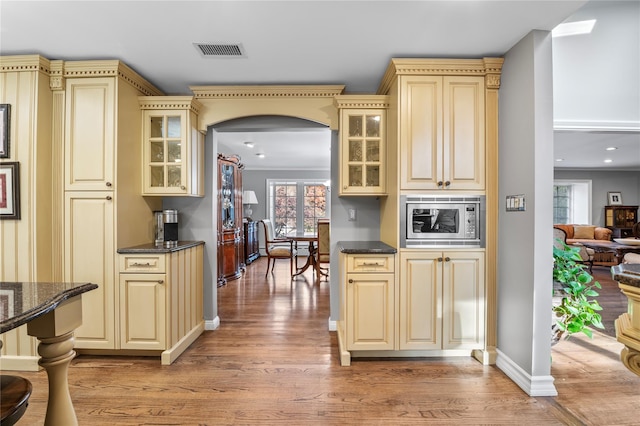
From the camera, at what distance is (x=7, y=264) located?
238cm

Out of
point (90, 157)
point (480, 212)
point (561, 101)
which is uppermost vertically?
point (561, 101)

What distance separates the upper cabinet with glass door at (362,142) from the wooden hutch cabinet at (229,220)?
3015 mm

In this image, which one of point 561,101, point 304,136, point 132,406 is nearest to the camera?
point 132,406

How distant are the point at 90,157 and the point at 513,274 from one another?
3500 millimetres

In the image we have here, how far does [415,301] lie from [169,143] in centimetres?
263

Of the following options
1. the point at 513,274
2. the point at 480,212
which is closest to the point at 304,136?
the point at 480,212

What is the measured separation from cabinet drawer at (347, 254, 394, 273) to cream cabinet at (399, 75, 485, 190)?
0.60 meters

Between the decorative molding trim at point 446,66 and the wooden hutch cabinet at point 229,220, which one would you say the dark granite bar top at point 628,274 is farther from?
the wooden hutch cabinet at point 229,220

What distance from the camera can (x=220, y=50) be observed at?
2369mm

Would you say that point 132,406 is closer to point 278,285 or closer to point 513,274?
point 513,274

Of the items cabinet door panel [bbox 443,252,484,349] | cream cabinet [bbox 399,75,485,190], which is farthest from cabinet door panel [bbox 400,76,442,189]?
cabinet door panel [bbox 443,252,484,349]

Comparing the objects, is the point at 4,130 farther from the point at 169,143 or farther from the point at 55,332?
the point at 55,332

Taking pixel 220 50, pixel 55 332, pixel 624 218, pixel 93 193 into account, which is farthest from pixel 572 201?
pixel 55 332

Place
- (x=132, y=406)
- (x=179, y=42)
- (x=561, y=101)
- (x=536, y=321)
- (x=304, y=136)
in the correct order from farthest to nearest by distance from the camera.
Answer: (x=304, y=136), (x=561, y=101), (x=179, y=42), (x=536, y=321), (x=132, y=406)
